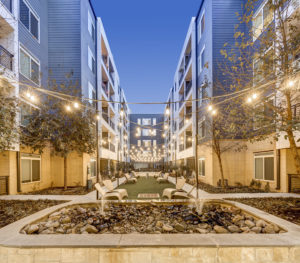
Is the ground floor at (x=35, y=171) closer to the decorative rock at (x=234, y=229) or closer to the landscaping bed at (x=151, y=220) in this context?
the landscaping bed at (x=151, y=220)

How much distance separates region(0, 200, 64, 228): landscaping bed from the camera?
6754 millimetres

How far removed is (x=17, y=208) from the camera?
8172 mm

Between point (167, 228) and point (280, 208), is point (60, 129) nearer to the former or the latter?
point (167, 228)

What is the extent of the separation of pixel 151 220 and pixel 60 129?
821cm

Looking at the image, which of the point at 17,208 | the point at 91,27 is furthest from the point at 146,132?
the point at 17,208

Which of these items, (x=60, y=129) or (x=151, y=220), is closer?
(x=151, y=220)

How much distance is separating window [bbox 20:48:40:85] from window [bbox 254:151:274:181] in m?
15.5

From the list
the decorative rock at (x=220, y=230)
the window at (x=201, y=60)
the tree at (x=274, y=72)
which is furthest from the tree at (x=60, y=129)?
the window at (x=201, y=60)

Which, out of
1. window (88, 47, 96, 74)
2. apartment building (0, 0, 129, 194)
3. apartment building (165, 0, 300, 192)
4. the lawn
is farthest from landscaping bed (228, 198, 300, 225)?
window (88, 47, 96, 74)

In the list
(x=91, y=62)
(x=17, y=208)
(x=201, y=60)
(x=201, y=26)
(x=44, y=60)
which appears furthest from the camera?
(x=91, y=62)

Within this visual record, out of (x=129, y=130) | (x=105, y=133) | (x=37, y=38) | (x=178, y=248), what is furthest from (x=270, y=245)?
(x=129, y=130)

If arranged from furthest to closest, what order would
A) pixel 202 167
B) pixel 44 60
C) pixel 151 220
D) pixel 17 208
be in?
1. pixel 202 167
2. pixel 44 60
3. pixel 17 208
4. pixel 151 220

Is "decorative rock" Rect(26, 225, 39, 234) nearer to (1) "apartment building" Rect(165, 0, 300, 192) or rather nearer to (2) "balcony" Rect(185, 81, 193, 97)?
(1) "apartment building" Rect(165, 0, 300, 192)

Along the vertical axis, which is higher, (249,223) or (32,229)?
(32,229)
